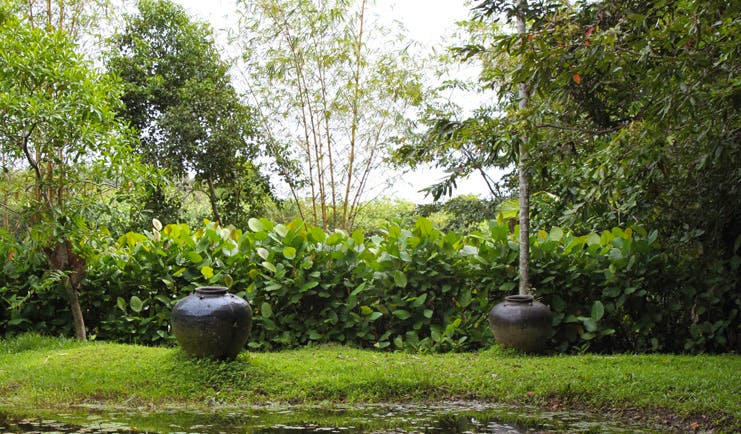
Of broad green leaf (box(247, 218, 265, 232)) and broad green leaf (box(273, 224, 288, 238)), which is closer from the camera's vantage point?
broad green leaf (box(273, 224, 288, 238))

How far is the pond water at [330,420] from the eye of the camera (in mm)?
3916

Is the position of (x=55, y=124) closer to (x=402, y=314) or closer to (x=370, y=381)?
(x=370, y=381)

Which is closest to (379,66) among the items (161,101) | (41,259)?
(161,101)

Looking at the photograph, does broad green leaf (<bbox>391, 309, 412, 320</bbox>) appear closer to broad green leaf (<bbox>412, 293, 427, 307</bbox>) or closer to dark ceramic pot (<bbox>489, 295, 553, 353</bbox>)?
broad green leaf (<bbox>412, 293, 427, 307</bbox>)

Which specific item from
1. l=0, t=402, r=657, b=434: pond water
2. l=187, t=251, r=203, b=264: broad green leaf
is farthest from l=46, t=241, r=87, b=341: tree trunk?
l=0, t=402, r=657, b=434: pond water

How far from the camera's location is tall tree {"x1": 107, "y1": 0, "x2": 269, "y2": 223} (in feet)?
37.7

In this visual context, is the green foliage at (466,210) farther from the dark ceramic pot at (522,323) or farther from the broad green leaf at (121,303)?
the broad green leaf at (121,303)

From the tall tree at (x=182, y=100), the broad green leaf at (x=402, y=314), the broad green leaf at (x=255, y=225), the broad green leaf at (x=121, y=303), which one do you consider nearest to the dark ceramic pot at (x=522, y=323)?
the broad green leaf at (x=402, y=314)

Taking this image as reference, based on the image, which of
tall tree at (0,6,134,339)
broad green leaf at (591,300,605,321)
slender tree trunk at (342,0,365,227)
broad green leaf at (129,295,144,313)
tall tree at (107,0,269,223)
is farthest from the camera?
tall tree at (107,0,269,223)

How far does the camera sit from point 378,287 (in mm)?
6531

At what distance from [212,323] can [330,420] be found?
4.02 feet

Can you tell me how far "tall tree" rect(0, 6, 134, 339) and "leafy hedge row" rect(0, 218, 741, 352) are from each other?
1.53 ft

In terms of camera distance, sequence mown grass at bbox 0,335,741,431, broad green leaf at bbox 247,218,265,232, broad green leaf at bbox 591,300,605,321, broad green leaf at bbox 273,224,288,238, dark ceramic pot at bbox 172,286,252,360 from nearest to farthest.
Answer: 1. mown grass at bbox 0,335,741,431
2. dark ceramic pot at bbox 172,286,252,360
3. broad green leaf at bbox 591,300,605,321
4. broad green leaf at bbox 273,224,288,238
5. broad green leaf at bbox 247,218,265,232

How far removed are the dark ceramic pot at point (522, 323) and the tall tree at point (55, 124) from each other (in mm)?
3473
